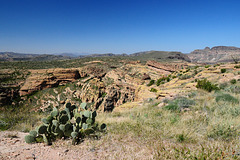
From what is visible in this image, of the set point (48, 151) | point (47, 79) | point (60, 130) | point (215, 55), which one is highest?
point (215, 55)

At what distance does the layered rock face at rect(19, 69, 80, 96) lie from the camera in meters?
23.0

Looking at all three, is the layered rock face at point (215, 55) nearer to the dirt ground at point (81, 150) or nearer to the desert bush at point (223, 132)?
the desert bush at point (223, 132)

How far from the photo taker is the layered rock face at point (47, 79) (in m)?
23.0

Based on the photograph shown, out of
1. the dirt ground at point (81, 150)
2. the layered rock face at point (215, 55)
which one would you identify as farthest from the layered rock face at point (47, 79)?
the layered rock face at point (215, 55)

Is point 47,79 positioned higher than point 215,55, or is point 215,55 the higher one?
point 215,55

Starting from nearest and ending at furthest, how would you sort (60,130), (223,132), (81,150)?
1. (81,150)
2. (223,132)
3. (60,130)

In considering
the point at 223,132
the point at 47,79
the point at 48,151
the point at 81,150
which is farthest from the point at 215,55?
the point at 48,151

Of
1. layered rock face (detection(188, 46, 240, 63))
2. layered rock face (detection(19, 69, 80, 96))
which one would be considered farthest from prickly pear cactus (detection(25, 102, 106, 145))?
layered rock face (detection(188, 46, 240, 63))

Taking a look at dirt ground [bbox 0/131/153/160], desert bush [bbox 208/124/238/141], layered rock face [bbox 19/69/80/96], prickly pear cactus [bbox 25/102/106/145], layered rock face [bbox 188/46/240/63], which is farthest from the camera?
layered rock face [bbox 188/46/240/63]

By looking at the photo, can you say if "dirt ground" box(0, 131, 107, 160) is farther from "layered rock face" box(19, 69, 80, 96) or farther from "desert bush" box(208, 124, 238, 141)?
"layered rock face" box(19, 69, 80, 96)

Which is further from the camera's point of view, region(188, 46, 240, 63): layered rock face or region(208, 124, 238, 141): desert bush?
region(188, 46, 240, 63): layered rock face

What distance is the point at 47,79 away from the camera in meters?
24.3

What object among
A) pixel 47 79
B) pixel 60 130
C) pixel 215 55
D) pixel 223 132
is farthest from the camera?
pixel 215 55

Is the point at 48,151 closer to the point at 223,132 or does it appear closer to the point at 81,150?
the point at 81,150
